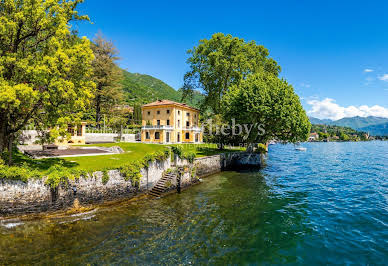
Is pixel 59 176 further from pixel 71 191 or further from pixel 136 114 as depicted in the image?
pixel 136 114

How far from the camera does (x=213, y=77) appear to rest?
1913 inches

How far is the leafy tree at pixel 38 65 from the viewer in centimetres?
1410

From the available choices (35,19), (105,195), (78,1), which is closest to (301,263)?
(105,195)

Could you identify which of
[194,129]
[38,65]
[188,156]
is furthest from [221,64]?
[38,65]

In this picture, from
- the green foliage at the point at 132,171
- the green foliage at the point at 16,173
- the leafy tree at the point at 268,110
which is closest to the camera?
the green foliage at the point at 16,173

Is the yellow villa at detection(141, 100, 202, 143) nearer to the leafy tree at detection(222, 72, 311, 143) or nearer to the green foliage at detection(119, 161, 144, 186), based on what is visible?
the leafy tree at detection(222, 72, 311, 143)

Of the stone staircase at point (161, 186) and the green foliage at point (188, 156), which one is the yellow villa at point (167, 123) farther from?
the stone staircase at point (161, 186)

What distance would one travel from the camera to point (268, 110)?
32.2 metres

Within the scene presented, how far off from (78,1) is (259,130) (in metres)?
29.9

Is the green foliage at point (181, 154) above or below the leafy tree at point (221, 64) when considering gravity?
below

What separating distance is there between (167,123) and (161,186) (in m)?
28.4

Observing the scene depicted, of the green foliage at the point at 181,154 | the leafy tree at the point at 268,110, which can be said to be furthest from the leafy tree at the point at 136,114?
the green foliage at the point at 181,154

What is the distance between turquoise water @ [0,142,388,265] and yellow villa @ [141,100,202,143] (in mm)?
28432

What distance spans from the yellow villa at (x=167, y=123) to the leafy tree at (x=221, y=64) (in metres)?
6.83
